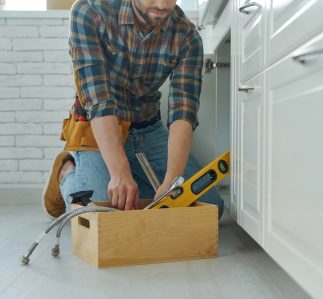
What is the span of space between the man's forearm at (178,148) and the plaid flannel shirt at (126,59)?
4cm

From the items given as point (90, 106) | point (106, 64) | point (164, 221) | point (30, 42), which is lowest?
point (164, 221)

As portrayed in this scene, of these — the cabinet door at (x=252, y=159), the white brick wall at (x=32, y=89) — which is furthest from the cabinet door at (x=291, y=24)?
the white brick wall at (x=32, y=89)

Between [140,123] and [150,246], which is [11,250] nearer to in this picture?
[150,246]

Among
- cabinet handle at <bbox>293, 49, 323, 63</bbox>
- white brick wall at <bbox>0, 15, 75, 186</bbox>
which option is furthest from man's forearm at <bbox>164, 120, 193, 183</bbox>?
white brick wall at <bbox>0, 15, 75, 186</bbox>

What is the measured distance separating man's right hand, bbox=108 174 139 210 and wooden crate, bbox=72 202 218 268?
89mm

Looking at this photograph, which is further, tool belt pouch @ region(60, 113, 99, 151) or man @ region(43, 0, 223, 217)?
tool belt pouch @ region(60, 113, 99, 151)

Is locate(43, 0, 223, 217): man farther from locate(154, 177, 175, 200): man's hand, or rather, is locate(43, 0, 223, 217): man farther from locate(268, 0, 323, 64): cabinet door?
locate(268, 0, 323, 64): cabinet door

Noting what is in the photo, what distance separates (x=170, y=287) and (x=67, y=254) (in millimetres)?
406

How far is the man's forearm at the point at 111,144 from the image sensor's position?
4.29 feet

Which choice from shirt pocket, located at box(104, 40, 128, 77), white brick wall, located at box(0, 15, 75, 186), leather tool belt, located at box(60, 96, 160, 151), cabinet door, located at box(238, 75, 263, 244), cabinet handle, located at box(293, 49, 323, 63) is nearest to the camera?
cabinet handle, located at box(293, 49, 323, 63)

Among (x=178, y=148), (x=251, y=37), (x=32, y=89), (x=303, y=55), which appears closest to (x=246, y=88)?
(x=251, y=37)

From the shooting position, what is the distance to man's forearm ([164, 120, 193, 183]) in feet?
4.51

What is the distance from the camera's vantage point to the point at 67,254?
1335 millimetres

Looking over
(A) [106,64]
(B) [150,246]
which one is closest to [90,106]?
(A) [106,64]
